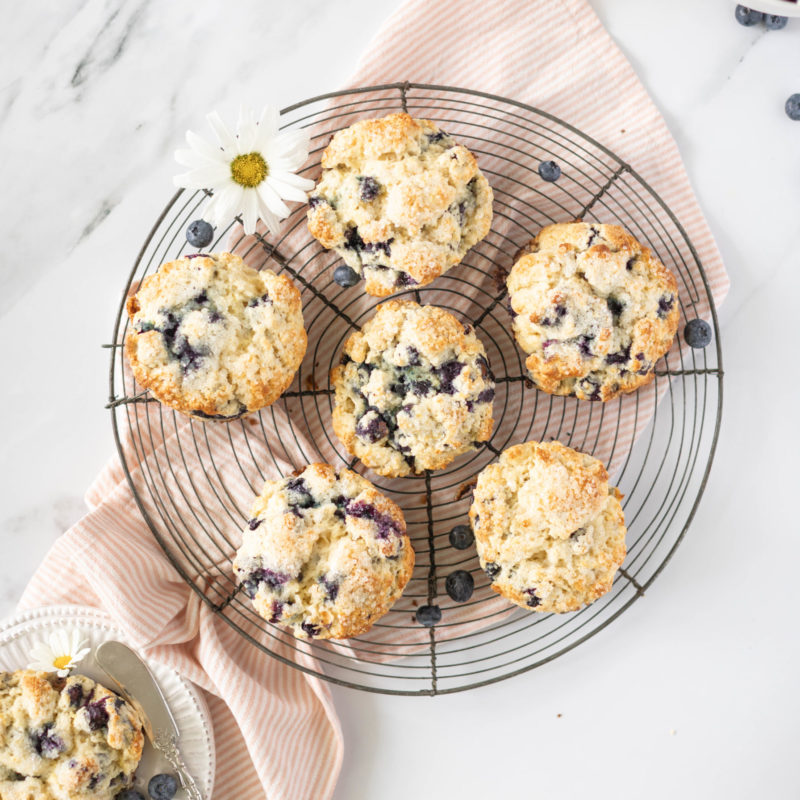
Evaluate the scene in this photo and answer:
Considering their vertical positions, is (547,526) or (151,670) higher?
(151,670)

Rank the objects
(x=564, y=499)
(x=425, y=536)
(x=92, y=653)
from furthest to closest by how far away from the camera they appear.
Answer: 1. (x=425, y=536)
2. (x=92, y=653)
3. (x=564, y=499)

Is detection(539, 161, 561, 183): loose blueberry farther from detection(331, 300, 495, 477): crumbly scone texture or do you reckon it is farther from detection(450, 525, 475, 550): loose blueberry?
detection(450, 525, 475, 550): loose blueberry

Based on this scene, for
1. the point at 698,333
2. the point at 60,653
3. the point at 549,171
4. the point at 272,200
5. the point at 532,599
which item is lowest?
the point at 532,599

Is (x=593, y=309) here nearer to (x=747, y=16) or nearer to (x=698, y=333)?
(x=698, y=333)

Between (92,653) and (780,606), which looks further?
(780,606)

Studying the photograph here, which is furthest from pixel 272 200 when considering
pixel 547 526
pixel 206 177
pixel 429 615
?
pixel 429 615

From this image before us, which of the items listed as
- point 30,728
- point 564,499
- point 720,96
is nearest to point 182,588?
point 30,728

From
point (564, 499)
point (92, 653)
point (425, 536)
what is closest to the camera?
point (564, 499)

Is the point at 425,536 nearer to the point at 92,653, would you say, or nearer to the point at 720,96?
the point at 92,653
